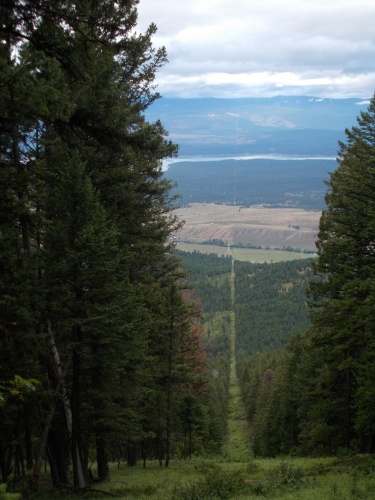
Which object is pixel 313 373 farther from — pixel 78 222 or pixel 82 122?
pixel 82 122

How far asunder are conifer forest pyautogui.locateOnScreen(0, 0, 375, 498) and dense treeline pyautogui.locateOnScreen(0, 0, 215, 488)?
0.15 feet

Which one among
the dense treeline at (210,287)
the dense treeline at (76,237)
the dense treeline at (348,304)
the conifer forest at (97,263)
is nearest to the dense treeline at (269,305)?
the dense treeline at (210,287)

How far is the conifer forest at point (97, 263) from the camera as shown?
8477 mm

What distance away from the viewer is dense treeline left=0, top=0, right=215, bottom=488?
8102 mm


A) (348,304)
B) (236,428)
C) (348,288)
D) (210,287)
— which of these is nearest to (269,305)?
(210,287)

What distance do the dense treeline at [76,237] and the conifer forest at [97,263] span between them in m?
0.05

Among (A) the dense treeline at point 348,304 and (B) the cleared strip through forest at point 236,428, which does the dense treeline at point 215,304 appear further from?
(A) the dense treeline at point 348,304

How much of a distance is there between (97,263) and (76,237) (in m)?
1.00

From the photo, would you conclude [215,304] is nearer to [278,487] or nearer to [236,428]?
[236,428]

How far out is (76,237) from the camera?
13359mm

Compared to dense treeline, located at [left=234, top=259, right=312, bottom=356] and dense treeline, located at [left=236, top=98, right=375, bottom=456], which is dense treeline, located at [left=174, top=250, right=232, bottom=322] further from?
dense treeline, located at [left=236, top=98, right=375, bottom=456]

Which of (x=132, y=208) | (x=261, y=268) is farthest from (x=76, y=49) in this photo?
(x=261, y=268)

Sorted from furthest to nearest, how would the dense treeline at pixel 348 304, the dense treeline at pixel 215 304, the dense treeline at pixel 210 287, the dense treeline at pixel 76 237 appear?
the dense treeline at pixel 210 287 < the dense treeline at pixel 215 304 < the dense treeline at pixel 348 304 < the dense treeline at pixel 76 237

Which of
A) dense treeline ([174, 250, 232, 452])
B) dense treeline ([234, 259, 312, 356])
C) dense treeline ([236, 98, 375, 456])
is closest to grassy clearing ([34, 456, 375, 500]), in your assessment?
dense treeline ([236, 98, 375, 456])
